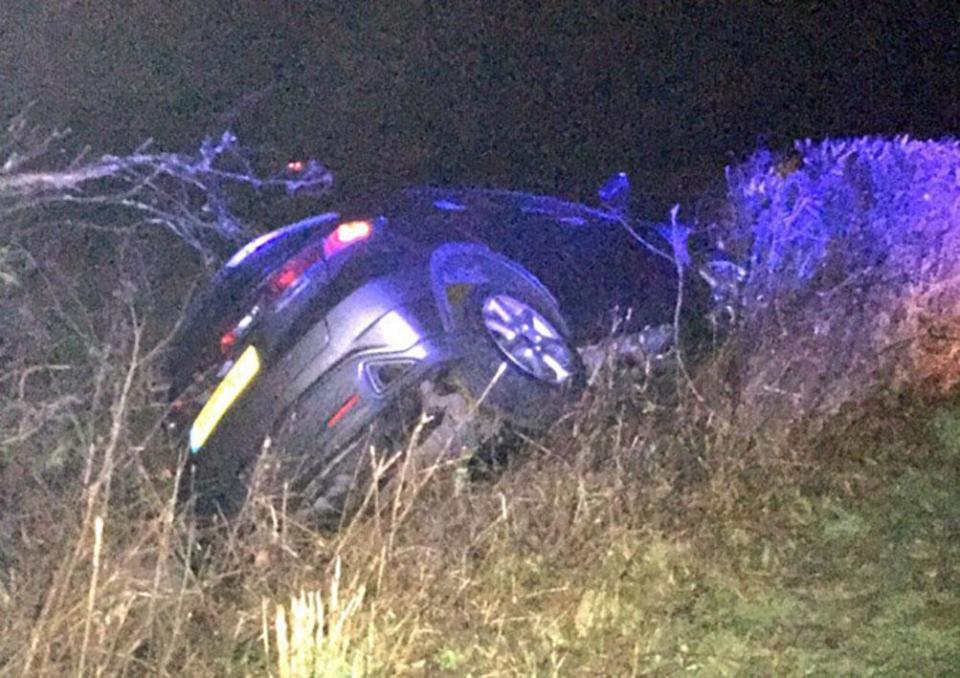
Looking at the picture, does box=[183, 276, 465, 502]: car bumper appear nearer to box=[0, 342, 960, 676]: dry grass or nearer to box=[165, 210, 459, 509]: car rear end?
box=[165, 210, 459, 509]: car rear end

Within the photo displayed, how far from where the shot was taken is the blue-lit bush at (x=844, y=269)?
19.5 feet

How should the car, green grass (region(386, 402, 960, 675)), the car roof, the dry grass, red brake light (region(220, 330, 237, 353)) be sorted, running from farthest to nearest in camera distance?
the car roof < red brake light (region(220, 330, 237, 353)) < the car < green grass (region(386, 402, 960, 675)) < the dry grass

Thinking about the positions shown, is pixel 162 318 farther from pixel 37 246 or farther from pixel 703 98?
pixel 703 98

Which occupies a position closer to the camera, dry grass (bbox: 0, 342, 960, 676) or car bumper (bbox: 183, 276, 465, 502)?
dry grass (bbox: 0, 342, 960, 676)

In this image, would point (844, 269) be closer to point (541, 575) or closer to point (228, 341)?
point (541, 575)

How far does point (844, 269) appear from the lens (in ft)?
21.3

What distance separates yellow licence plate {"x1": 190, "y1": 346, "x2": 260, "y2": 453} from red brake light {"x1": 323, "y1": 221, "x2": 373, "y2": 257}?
56 cm

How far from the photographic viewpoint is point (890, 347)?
634cm

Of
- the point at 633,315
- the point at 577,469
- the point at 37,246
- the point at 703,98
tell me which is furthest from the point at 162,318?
the point at 703,98

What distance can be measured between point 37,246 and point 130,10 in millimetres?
2549

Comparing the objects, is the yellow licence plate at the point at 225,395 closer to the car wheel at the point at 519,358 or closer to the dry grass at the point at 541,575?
the dry grass at the point at 541,575

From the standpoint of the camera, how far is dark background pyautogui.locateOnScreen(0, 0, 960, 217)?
9180mm

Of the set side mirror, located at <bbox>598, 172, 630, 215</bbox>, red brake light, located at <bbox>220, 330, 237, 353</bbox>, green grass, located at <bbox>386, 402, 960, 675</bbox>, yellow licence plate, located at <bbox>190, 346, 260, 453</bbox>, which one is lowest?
green grass, located at <bbox>386, 402, 960, 675</bbox>

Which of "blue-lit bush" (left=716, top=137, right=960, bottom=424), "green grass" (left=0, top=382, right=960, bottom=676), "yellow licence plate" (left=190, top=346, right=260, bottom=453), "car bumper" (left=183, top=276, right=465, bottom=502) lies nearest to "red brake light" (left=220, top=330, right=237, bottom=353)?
"yellow licence plate" (left=190, top=346, right=260, bottom=453)
